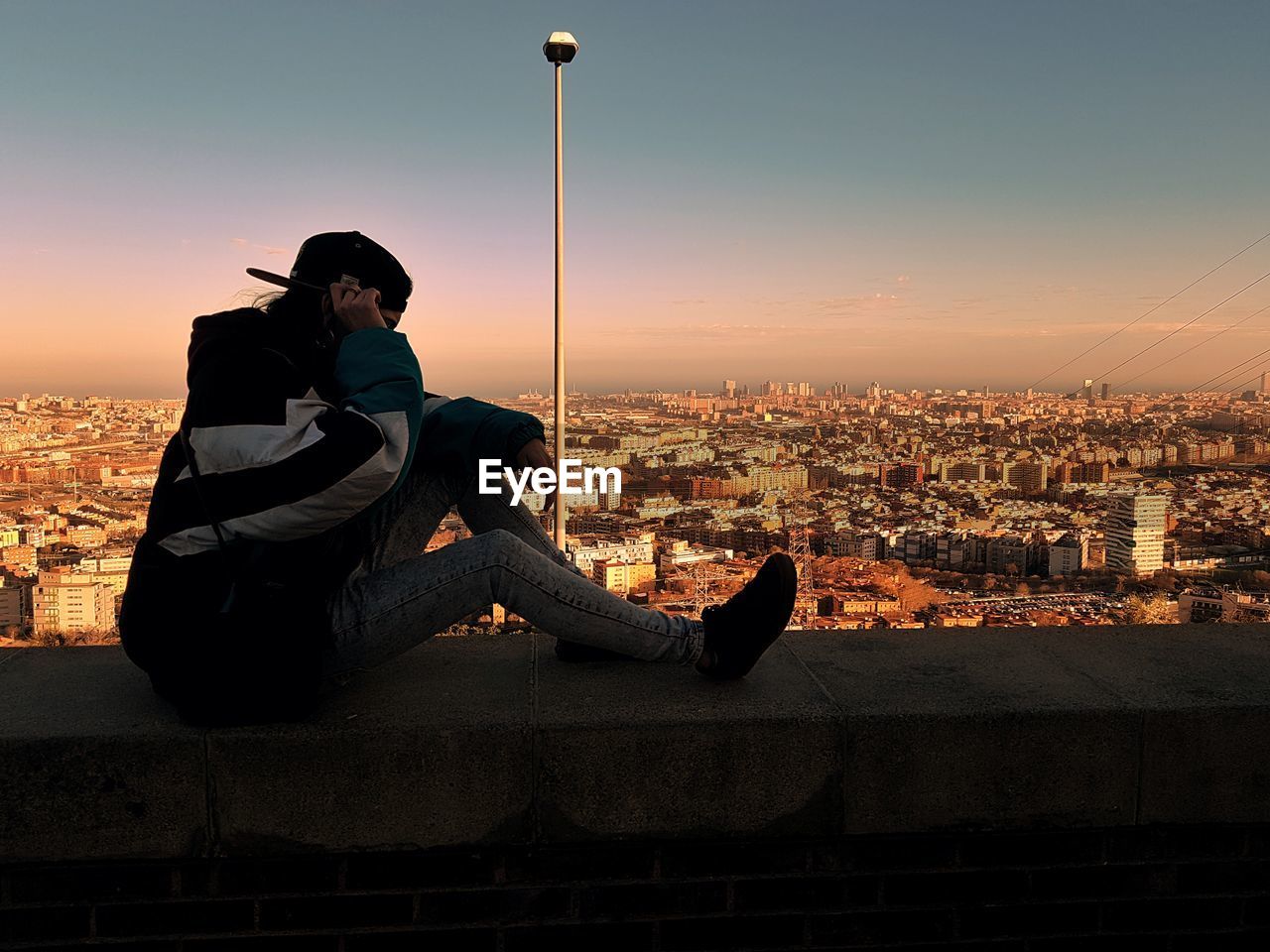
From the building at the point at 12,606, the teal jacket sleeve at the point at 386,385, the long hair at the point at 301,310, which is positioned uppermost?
the long hair at the point at 301,310

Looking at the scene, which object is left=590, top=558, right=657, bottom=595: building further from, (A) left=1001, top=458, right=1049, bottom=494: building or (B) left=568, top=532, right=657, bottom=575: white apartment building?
(A) left=1001, top=458, right=1049, bottom=494: building

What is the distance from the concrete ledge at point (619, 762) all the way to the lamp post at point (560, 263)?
8.25m

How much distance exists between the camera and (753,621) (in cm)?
219

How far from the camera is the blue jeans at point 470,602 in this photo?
2029 mm

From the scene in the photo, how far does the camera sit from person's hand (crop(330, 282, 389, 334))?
6.93ft

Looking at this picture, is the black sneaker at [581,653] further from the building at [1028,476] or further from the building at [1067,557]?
the building at [1028,476]

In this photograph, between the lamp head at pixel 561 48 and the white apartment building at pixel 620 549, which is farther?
the white apartment building at pixel 620 549

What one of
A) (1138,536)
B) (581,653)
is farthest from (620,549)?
(581,653)

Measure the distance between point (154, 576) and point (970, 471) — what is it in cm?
3301

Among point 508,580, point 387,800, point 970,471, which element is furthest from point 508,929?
point 970,471

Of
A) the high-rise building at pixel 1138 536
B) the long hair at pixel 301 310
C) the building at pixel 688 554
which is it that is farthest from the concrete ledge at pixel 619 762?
the high-rise building at pixel 1138 536

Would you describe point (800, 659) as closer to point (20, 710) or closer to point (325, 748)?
point (325, 748)

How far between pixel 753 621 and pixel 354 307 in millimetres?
1259

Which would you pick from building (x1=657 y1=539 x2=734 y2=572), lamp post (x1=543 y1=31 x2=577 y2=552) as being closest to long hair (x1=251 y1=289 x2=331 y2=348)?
lamp post (x1=543 y1=31 x2=577 y2=552)
